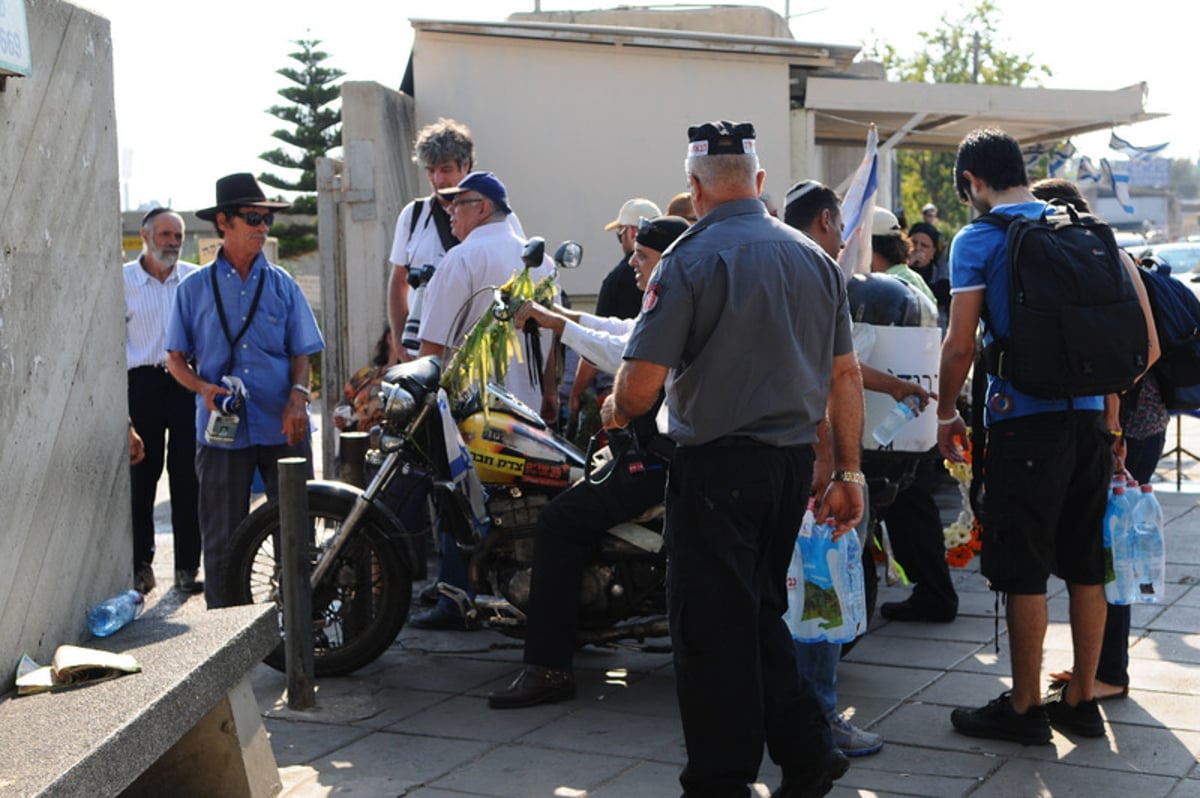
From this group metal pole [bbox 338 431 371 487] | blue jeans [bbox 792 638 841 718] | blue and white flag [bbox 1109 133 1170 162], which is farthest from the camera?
blue and white flag [bbox 1109 133 1170 162]

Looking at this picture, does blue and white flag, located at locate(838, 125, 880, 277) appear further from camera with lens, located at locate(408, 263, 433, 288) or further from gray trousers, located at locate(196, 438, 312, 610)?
gray trousers, located at locate(196, 438, 312, 610)

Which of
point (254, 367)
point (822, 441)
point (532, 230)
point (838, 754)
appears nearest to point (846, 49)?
point (532, 230)

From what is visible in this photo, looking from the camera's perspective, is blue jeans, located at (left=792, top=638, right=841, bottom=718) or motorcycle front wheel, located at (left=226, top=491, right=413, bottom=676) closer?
blue jeans, located at (left=792, top=638, right=841, bottom=718)

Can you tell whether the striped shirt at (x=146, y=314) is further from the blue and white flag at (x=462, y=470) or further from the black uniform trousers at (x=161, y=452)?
the blue and white flag at (x=462, y=470)

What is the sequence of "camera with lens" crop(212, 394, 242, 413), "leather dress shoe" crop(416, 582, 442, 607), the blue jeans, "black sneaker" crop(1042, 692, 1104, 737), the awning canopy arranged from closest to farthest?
1. the blue jeans
2. "black sneaker" crop(1042, 692, 1104, 737)
3. "camera with lens" crop(212, 394, 242, 413)
4. "leather dress shoe" crop(416, 582, 442, 607)
5. the awning canopy

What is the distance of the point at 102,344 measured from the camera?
15.8 feet

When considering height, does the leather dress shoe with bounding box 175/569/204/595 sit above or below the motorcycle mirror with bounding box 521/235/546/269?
below

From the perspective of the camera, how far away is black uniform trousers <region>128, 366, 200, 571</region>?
27.0 ft

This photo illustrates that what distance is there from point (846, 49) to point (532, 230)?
2.76 m

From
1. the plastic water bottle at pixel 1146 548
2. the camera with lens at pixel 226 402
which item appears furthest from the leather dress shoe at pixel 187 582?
the plastic water bottle at pixel 1146 548

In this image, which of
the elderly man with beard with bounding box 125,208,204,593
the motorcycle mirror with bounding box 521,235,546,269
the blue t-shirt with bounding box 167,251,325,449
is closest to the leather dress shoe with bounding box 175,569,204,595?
the elderly man with beard with bounding box 125,208,204,593

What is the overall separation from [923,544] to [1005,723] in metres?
2.04

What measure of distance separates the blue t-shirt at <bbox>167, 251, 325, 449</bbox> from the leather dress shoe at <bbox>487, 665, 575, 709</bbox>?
5.91ft

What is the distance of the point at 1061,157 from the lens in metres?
19.8
